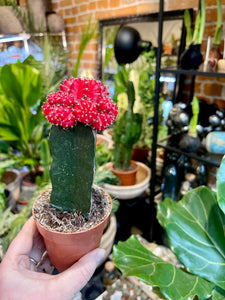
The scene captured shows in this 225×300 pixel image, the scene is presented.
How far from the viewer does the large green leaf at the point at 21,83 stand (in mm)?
1247

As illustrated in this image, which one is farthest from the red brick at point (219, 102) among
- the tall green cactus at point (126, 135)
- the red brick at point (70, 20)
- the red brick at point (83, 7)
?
the red brick at point (70, 20)

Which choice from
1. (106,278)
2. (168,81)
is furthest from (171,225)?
(168,81)

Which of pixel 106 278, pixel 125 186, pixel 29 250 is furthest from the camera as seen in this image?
pixel 125 186

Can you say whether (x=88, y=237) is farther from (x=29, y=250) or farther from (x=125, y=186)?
(x=125, y=186)

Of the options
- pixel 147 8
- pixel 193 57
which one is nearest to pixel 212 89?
pixel 193 57

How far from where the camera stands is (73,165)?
0.54m

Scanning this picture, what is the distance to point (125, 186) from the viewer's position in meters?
1.51

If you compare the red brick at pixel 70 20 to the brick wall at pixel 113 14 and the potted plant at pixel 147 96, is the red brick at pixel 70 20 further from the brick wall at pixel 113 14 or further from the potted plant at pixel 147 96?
the potted plant at pixel 147 96

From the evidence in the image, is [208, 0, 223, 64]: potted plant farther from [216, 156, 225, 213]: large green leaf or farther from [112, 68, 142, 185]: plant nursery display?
[216, 156, 225, 213]: large green leaf

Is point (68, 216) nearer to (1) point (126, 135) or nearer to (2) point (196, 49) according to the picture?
(1) point (126, 135)

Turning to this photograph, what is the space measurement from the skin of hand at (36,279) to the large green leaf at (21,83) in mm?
934

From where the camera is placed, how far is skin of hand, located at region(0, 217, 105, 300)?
1.62 feet

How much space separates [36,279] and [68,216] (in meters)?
0.15

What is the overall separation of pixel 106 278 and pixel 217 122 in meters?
1.02
